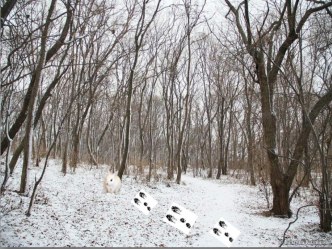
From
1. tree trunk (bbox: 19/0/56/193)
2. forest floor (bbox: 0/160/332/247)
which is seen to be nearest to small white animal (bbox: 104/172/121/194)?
forest floor (bbox: 0/160/332/247)

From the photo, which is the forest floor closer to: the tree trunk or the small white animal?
the small white animal

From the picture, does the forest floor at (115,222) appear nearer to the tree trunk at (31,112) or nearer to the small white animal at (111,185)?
the small white animal at (111,185)

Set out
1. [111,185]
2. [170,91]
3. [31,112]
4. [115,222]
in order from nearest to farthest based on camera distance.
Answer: [115,222] < [31,112] < [111,185] < [170,91]

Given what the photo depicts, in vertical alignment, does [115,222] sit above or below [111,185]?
below

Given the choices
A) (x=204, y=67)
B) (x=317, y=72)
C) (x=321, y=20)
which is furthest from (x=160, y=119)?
(x=321, y=20)

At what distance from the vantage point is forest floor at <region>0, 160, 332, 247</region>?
486cm

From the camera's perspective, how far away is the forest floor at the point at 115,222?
15.9 ft

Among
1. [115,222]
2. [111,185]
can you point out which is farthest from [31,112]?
[111,185]

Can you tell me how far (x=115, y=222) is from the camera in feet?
19.6

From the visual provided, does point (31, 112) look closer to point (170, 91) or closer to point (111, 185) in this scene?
point (111, 185)

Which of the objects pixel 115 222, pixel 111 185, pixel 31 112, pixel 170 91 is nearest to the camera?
pixel 115 222

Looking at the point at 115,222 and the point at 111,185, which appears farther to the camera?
the point at 111,185

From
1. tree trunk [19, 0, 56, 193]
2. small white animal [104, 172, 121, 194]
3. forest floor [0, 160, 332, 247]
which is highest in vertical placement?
tree trunk [19, 0, 56, 193]

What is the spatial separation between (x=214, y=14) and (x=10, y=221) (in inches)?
434
